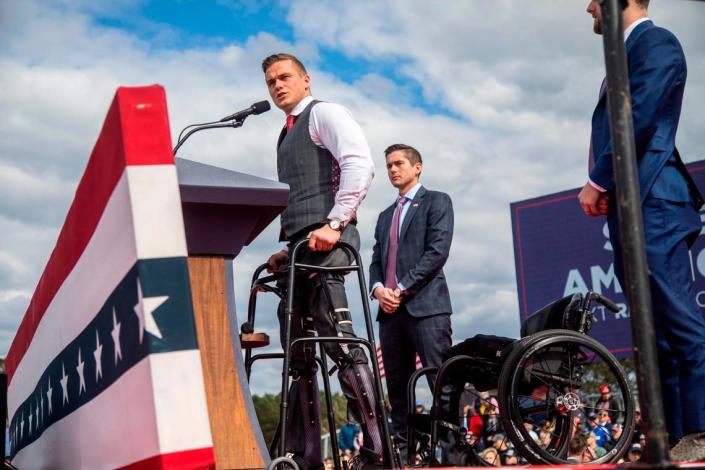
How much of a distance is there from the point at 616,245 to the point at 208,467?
169cm

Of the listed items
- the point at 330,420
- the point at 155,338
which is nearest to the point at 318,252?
the point at 330,420

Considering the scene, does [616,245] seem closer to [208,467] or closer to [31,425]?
[208,467]

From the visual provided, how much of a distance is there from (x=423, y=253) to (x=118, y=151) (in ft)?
9.58

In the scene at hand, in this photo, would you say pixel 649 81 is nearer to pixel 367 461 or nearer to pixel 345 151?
pixel 345 151

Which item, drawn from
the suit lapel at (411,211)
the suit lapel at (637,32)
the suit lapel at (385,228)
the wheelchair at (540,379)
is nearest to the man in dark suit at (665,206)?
the suit lapel at (637,32)

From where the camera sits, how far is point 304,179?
335 centimetres

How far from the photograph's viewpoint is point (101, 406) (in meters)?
2.00

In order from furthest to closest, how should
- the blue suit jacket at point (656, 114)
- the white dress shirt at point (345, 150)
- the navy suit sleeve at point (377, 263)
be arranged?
1. the navy suit sleeve at point (377, 263)
2. the white dress shirt at point (345, 150)
3. the blue suit jacket at point (656, 114)

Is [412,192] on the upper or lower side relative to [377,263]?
upper

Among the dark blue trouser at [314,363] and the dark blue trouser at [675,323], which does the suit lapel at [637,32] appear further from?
the dark blue trouser at [314,363]

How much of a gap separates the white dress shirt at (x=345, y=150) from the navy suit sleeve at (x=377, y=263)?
5.14 feet

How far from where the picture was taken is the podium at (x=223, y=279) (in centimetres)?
262

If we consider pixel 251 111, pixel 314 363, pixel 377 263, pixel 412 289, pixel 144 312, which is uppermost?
pixel 251 111

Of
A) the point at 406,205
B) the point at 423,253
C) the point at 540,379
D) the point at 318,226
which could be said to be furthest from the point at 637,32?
the point at 406,205
